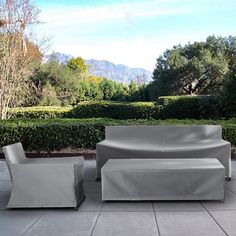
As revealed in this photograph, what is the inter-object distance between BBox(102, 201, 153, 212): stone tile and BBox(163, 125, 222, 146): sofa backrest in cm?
175

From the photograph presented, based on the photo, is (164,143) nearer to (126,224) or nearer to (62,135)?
(126,224)

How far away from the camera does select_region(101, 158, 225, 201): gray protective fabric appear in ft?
14.4

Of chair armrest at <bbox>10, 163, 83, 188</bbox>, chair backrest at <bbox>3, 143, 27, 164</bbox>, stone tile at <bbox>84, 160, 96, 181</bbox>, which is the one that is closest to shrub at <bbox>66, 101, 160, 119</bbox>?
stone tile at <bbox>84, 160, 96, 181</bbox>

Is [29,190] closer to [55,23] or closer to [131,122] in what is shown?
[131,122]

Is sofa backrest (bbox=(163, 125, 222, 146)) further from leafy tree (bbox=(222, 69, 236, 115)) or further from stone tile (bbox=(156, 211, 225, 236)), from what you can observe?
leafy tree (bbox=(222, 69, 236, 115))

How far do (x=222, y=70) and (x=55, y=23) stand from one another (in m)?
13.5

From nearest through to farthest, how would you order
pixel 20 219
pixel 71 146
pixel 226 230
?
pixel 226 230 < pixel 20 219 < pixel 71 146

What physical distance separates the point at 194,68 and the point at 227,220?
22995 mm

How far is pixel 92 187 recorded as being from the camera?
5.30m

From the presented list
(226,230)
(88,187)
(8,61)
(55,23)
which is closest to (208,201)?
(226,230)

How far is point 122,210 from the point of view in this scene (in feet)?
13.8

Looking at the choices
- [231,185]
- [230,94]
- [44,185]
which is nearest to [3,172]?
[44,185]

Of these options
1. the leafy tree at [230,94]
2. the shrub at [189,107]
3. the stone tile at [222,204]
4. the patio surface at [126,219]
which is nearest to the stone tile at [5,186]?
the patio surface at [126,219]

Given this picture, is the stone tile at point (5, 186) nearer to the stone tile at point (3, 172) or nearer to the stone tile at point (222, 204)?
the stone tile at point (3, 172)
